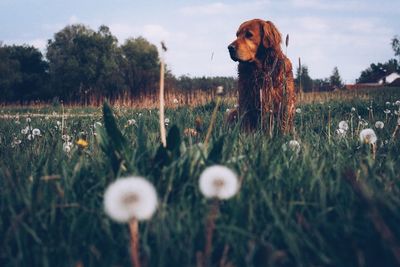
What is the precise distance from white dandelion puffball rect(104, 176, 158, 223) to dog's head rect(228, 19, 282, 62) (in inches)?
169

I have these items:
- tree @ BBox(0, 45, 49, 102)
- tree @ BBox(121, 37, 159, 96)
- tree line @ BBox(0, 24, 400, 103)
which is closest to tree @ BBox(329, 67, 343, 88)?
tree line @ BBox(0, 24, 400, 103)

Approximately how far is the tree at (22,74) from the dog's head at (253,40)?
168 feet

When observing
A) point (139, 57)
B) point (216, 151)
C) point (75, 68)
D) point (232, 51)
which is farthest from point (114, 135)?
point (139, 57)

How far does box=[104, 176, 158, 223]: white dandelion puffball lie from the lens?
1.14 meters

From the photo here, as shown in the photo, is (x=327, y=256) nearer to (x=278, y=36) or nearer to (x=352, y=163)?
(x=352, y=163)

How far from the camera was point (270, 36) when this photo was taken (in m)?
5.39

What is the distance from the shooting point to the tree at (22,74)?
53188mm

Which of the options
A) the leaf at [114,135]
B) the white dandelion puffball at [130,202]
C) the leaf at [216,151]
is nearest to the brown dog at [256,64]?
the leaf at [216,151]

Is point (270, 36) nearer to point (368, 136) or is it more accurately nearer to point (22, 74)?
point (368, 136)

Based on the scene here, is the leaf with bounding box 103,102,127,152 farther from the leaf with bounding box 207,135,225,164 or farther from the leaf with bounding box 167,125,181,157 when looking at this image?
the leaf with bounding box 207,135,225,164

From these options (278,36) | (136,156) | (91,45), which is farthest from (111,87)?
(136,156)

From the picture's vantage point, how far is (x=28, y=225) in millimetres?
1427

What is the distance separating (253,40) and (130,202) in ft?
15.1

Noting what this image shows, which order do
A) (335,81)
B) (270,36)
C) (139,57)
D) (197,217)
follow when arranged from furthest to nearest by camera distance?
1. (139,57)
2. (335,81)
3. (270,36)
4. (197,217)
